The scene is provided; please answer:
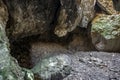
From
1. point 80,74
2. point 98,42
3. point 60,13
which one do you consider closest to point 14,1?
point 60,13

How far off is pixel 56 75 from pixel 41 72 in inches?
11.1

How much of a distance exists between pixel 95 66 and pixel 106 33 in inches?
39.8

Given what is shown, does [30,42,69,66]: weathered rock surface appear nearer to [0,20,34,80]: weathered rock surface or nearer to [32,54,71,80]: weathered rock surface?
[32,54,71,80]: weathered rock surface

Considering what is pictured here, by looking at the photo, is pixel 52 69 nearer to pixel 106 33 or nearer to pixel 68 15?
pixel 68 15

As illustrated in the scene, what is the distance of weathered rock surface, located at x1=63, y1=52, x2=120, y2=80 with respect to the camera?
4750 mm

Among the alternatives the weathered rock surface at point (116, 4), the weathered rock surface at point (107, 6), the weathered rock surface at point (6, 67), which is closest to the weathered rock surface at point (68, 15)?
the weathered rock surface at point (107, 6)

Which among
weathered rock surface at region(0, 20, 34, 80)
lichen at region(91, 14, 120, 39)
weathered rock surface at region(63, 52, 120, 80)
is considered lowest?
weathered rock surface at region(63, 52, 120, 80)

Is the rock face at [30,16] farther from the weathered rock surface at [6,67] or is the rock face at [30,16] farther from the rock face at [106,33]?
the rock face at [106,33]

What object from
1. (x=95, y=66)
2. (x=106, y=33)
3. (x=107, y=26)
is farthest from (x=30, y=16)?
(x=107, y=26)

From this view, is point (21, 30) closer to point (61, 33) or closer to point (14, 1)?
point (14, 1)

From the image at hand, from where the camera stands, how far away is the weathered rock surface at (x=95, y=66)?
4.75 metres

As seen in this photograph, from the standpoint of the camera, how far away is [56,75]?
163 inches

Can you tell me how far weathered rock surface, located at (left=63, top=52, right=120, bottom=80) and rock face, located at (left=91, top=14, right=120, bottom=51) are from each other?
20 centimetres

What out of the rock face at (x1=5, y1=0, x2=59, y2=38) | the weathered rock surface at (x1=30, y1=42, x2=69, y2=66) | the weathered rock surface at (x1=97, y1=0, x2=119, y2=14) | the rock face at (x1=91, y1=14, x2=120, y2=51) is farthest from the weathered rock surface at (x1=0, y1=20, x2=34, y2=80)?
the weathered rock surface at (x1=97, y1=0, x2=119, y2=14)
